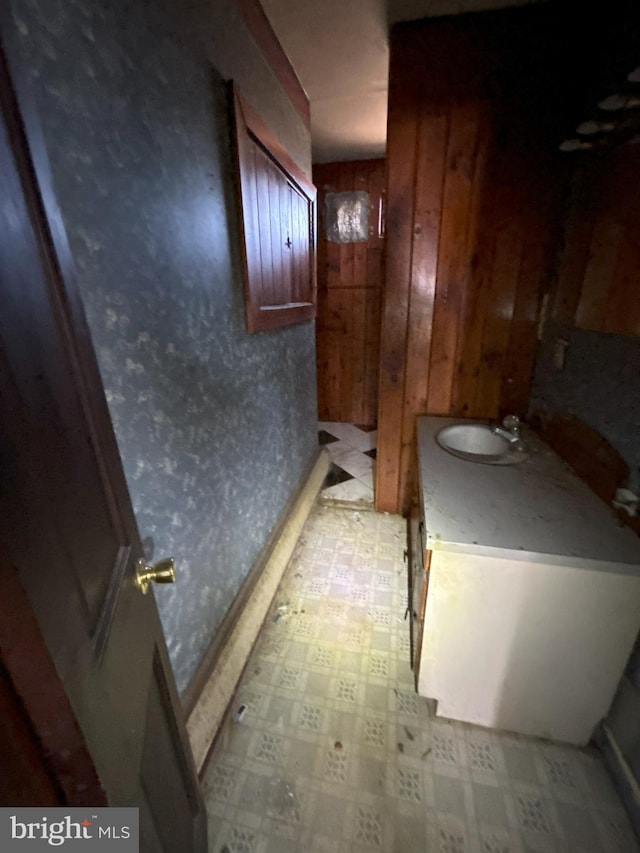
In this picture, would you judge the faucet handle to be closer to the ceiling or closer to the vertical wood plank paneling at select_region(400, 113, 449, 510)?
the vertical wood plank paneling at select_region(400, 113, 449, 510)

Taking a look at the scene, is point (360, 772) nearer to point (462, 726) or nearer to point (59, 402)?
point (462, 726)

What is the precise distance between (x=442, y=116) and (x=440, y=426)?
1.37 m

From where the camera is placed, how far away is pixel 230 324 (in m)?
1.17

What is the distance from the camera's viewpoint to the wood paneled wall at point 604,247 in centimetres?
103

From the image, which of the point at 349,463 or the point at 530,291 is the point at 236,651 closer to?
the point at 349,463

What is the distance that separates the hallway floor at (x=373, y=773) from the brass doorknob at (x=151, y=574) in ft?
2.73

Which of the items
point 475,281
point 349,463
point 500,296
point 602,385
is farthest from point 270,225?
point 349,463

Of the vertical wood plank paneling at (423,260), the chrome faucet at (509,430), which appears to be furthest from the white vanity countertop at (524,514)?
the vertical wood plank paneling at (423,260)

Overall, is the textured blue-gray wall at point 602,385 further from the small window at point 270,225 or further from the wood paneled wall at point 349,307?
the wood paneled wall at point 349,307

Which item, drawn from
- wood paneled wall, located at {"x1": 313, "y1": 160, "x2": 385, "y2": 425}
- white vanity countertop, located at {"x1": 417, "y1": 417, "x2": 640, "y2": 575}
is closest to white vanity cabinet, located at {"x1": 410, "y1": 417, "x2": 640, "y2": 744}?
white vanity countertop, located at {"x1": 417, "y1": 417, "x2": 640, "y2": 575}

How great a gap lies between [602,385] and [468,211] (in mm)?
994

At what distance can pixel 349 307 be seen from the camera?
131 inches

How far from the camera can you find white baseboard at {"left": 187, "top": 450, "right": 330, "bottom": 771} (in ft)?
3.25

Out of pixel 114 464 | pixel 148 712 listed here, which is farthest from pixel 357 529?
pixel 114 464
